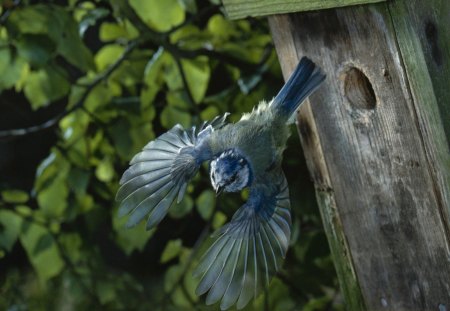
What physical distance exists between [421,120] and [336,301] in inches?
50.6

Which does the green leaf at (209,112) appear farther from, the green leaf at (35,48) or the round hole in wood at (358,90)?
the round hole in wood at (358,90)

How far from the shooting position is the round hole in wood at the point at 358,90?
6.50 feet

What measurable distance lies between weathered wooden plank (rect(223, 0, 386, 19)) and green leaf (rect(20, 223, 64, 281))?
44.1 inches

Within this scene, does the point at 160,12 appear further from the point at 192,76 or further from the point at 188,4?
the point at 192,76

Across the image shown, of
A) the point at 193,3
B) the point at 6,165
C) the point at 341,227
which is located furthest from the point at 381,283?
the point at 6,165

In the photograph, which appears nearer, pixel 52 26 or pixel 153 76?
pixel 52 26

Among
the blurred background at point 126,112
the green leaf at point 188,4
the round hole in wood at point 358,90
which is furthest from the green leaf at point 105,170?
the round hole in wood at point 358,90

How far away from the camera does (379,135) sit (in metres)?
1.97

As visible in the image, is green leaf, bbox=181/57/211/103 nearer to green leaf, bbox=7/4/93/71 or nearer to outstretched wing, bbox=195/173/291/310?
green leaf, bbox=7/4/93/71

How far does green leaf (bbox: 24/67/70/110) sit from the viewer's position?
8.87ft

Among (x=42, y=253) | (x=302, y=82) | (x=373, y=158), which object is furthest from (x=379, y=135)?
(x=42, y=253)

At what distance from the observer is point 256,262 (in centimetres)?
181

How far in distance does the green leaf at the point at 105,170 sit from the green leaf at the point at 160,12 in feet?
1.63

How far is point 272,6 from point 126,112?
0.93 meters
